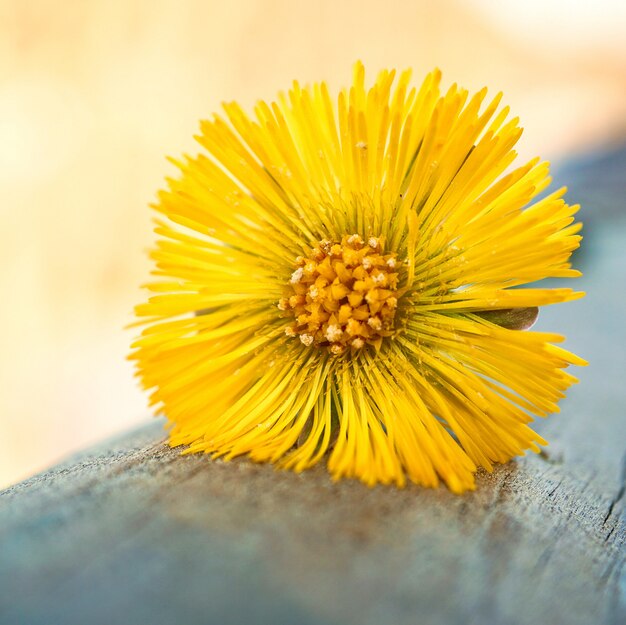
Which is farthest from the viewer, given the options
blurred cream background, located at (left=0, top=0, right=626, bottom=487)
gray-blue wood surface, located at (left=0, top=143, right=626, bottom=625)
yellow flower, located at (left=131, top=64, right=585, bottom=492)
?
blurred cream background, located at (left=0, top=0, right=626, bottom=487)

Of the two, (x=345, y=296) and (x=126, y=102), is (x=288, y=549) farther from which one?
(x=126, y=102)

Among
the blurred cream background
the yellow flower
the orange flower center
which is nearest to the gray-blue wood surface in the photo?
the yellow flower

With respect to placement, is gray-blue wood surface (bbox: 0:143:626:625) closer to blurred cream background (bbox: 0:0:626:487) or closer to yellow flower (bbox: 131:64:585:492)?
yellow flower (bbox: 131:64:585:492)

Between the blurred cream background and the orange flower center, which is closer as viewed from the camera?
the orange flower center

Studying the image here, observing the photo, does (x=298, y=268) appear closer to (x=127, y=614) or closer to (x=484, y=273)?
(x=484, y=273)

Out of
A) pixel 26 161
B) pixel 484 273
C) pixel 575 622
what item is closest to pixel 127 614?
pixel 575 622

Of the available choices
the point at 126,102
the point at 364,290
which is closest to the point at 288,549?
the point at 364,290

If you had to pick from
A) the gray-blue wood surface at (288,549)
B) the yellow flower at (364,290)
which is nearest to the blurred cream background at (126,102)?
the yellow flower at (364,290)

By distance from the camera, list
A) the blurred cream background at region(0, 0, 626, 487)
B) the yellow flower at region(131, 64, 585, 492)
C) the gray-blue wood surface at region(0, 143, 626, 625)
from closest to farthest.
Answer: the gray-blue wood surface at region(0, 143, 626, 625), the yellow flower at region(131, 64, 585, 492), the blurred cream background at region(0, 0, 626, 487)
